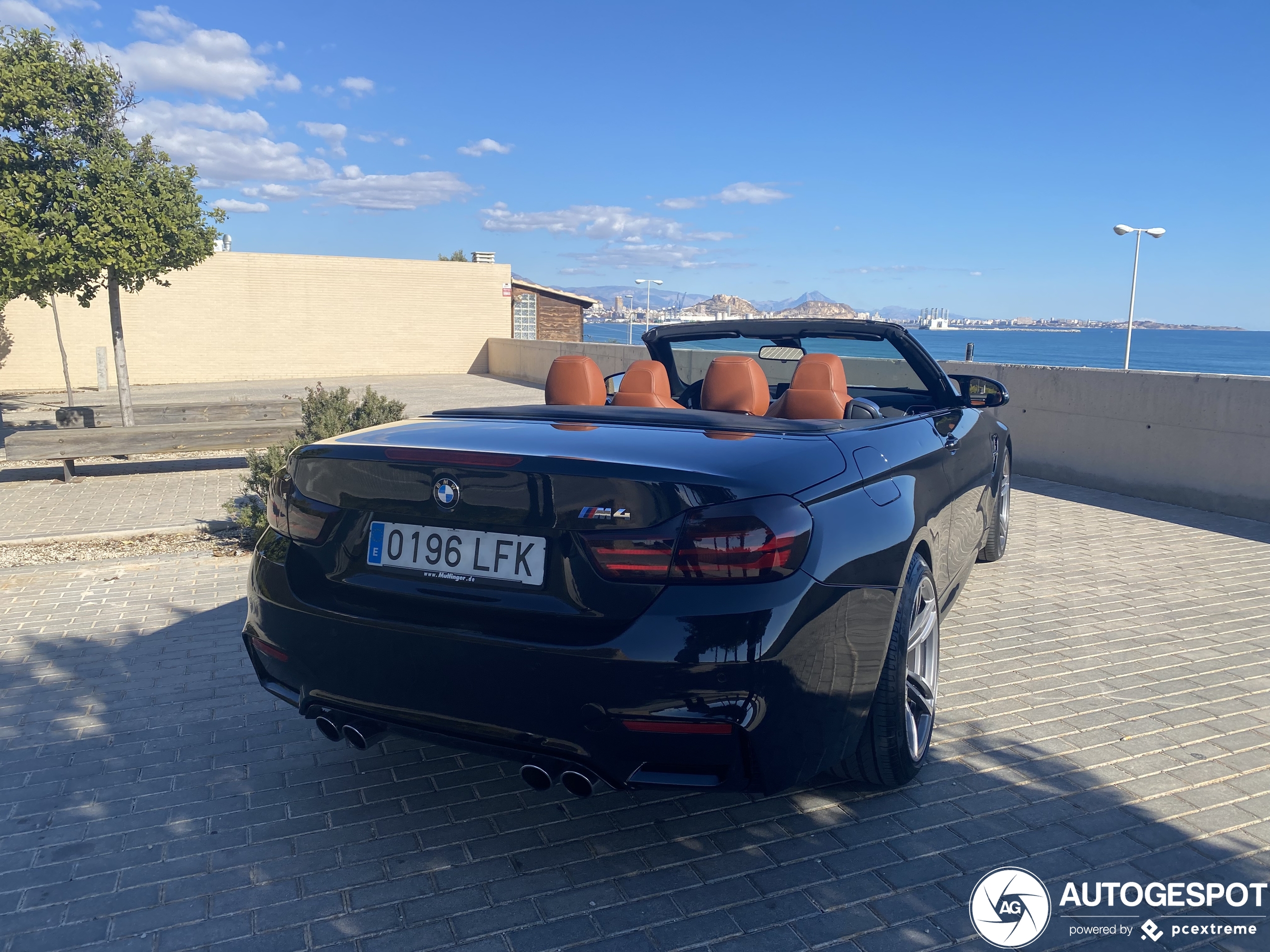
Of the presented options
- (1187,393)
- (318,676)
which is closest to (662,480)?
(318,676)

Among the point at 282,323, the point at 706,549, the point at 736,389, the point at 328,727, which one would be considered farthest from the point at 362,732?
the point at 282,323

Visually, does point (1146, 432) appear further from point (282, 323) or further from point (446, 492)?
point (282, 323)

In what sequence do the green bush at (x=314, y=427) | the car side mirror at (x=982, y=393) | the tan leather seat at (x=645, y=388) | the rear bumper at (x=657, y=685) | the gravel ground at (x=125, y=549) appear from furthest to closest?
the green bush at (x=314, y=427), the gravel ground at (x=125, y=549), the car side mirror at (x=982, y=393), the tan leather seat at (x=645, y=388), the rear bumper at (x=657, y=685)

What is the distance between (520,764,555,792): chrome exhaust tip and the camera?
2.31m

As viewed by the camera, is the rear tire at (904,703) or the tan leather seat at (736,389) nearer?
the rear tire at (904,703)

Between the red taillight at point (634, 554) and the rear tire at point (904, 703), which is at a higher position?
the red taillight at point (634, 554)

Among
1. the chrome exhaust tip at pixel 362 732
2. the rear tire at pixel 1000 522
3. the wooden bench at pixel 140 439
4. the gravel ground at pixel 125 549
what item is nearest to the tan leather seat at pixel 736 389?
the chrome exhaust tip at pixel 362 732

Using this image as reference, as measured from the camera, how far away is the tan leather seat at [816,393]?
150 inches

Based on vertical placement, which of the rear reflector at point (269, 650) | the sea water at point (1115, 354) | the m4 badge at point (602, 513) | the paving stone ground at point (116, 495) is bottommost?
the sea water at point (1115, 354)

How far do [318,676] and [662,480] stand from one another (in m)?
1.23

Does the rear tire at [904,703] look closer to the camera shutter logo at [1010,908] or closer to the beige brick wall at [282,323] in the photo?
the camera shutter logo at [1010,908]

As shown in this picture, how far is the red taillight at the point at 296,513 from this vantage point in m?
2.66

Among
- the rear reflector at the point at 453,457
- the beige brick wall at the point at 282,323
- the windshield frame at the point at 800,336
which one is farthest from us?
the beige brick wall at the point at 282,323

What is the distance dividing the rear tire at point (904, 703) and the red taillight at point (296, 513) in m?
1.75
